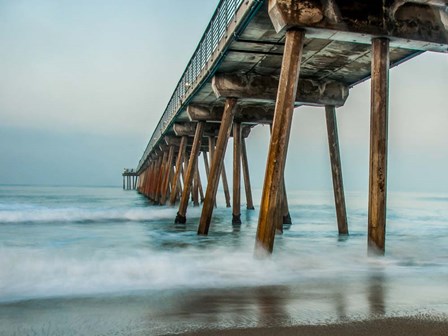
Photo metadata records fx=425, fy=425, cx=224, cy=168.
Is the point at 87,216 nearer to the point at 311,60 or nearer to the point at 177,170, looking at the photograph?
the point at 177,170

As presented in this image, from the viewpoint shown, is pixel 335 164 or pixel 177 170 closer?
pixel 335 164

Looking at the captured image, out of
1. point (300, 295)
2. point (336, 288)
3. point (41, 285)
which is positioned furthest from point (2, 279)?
point (336, 288)

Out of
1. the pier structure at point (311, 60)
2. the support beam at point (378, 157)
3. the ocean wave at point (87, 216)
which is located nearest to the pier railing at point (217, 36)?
the pier structure at point (311, 60)

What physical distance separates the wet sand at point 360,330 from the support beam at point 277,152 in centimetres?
240

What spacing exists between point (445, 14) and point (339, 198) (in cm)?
389

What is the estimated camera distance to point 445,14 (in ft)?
19.7

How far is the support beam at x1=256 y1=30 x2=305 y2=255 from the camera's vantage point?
5.19 metres

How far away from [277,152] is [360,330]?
9.26 feet

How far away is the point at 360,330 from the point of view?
267 cm

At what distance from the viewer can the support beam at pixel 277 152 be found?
519cm

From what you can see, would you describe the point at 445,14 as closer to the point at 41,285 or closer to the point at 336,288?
the point at 336,288

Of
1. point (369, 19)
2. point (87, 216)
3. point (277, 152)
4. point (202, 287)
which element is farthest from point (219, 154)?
point (87, 216)

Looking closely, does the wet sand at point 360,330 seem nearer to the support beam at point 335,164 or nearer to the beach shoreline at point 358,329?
the beach shoreline at point 358,329

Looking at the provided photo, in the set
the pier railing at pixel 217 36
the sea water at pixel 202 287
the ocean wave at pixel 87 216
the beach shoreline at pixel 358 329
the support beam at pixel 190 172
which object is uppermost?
the pier railing at pixel 217 36
